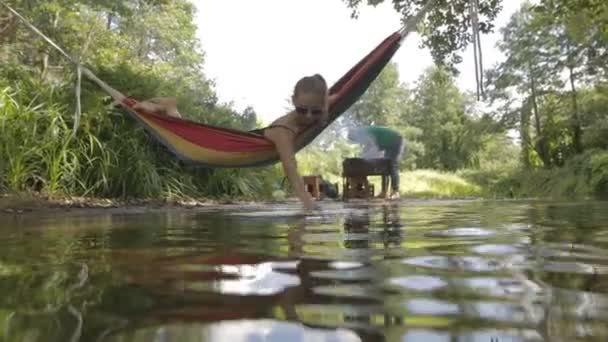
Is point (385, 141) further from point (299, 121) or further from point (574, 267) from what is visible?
point (574, 267)

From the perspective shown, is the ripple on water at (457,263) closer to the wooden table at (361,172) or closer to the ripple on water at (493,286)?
the ripple on water at (493,286)

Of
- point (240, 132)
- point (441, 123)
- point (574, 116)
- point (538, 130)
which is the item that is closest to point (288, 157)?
point (240, 132)

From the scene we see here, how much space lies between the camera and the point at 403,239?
220cm

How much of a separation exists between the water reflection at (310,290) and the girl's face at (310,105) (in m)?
1.74

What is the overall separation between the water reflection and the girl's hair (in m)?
1.77

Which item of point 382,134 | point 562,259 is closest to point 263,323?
point 562,259

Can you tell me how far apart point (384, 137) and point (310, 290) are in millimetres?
7772

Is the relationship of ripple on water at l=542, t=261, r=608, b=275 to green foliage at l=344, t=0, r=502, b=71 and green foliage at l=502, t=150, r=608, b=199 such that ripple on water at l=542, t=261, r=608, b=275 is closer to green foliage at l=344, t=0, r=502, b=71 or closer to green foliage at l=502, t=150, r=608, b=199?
green foliage at l=344, t=0, r=502, b=71

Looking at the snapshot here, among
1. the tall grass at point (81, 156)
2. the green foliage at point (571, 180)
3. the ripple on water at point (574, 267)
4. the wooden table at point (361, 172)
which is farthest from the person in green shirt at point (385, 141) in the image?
the ripple on water at point (574, 267)

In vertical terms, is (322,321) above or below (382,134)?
below

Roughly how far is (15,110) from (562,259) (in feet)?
18.0

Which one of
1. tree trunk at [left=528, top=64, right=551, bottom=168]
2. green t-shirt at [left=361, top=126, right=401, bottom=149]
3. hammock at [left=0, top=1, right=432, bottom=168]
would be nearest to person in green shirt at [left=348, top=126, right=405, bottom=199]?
green t-shirt at [left=361, top=126, right=401, bottom=149]

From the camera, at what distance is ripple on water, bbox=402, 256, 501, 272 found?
1386mm

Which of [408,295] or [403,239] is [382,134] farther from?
[408,295]
